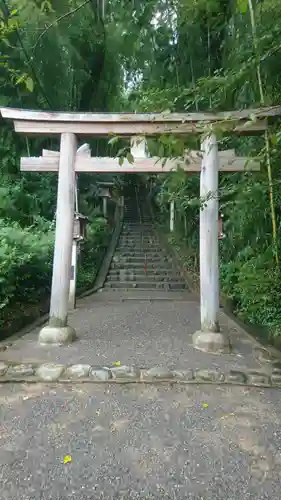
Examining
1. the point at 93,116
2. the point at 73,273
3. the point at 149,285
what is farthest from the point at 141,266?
the point at 93,116

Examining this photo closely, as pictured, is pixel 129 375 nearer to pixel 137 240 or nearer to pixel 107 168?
pixel 107 168

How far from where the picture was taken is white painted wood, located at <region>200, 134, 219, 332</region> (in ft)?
11.5

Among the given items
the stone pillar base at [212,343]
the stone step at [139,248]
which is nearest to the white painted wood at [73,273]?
the stone pillar base at [212,343]

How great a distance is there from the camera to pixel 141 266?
9023mm

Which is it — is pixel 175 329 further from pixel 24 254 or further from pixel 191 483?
pixel 191 483

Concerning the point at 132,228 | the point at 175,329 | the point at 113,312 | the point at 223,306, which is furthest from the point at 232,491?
the point at 132,228

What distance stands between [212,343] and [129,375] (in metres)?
1.09

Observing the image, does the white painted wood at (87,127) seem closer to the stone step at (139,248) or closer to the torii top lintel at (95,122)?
the torii top lintel at (95,122)

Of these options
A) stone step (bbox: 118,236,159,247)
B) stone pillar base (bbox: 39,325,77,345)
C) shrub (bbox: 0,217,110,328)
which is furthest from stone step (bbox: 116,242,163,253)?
stone pillar base (bbox: 39,325,77,345)

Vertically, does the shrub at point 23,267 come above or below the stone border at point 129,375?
above

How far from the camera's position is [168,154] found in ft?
6.22

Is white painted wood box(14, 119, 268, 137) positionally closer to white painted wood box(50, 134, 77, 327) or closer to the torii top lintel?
the torii top lintel

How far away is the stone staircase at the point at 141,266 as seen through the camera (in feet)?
26.5

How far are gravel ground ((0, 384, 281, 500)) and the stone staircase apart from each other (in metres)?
5.51
